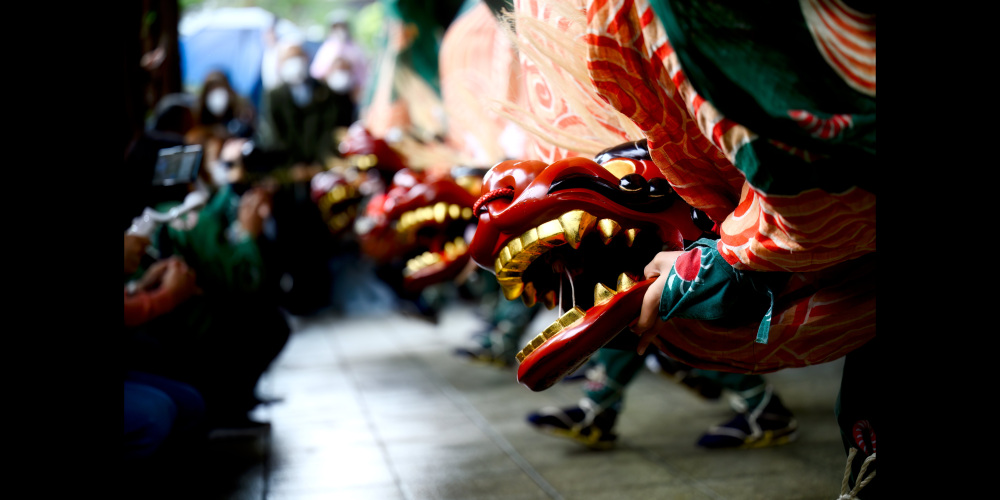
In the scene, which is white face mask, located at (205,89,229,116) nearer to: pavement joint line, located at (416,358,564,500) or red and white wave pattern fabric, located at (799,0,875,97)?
pavement joint line, located at (416,358,564,500)

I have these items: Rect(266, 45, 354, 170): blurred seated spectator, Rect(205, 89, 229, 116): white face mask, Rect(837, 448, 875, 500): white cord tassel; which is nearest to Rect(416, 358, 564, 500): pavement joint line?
Rect(837, 448, 875, 500): white cord tassel

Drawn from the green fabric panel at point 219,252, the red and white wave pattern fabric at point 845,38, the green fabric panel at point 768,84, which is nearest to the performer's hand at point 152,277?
the green fabric panel at point 219,252

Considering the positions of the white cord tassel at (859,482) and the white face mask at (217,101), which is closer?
the white cord tassel at (859,482)

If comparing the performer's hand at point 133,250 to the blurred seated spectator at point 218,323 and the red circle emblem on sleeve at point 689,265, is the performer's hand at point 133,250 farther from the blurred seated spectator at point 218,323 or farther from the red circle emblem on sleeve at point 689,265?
the red circle emblem on sleeve at point 689,265

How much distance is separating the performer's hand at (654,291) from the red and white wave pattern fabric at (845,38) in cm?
33

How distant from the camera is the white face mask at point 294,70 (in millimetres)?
4863

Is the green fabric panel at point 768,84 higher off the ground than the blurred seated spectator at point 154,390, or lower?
higher

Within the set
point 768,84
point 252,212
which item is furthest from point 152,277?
point 768,84

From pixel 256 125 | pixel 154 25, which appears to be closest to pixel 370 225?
pixel 154 25

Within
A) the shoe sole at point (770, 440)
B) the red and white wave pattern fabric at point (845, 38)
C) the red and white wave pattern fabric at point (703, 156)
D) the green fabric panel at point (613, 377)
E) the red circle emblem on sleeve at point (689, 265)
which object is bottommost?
the shoe sole at point (770, 440)

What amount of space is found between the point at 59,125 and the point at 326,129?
3.76 meters

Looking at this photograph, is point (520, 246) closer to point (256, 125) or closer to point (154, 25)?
point (154, 25)

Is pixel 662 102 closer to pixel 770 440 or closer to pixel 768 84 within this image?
pixel 768 84

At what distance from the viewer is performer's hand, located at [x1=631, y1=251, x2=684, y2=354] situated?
44.6 inches
